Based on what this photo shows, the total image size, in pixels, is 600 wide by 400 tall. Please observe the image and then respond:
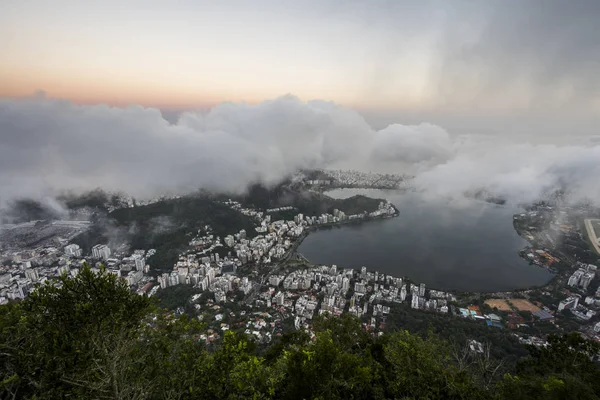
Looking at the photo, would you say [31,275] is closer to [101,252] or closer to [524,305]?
[101,252]

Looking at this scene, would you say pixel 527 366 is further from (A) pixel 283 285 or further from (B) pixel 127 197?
(B) pixel 127 197

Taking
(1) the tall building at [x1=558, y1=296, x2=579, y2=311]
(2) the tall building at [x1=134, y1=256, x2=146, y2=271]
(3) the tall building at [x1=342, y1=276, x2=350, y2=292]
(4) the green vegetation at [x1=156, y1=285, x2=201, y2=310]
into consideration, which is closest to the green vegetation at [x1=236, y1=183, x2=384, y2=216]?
(2) the tall building at [x1=134, y1=256, x2=146, y2=271]

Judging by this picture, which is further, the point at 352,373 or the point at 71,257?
the point at 71,257

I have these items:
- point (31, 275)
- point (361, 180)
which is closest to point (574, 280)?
point (31, 275)

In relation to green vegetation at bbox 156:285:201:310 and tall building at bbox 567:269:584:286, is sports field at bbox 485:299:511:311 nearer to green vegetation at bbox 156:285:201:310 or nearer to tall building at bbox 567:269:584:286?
tall building at bbox 567:269:584:286

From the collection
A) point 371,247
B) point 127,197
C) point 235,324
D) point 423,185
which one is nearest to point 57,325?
point 235,324

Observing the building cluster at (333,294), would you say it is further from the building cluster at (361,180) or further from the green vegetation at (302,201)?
the building cluster at (361,180)

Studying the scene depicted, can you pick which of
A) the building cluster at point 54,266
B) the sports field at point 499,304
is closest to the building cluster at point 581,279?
the sports field at point 499,304
